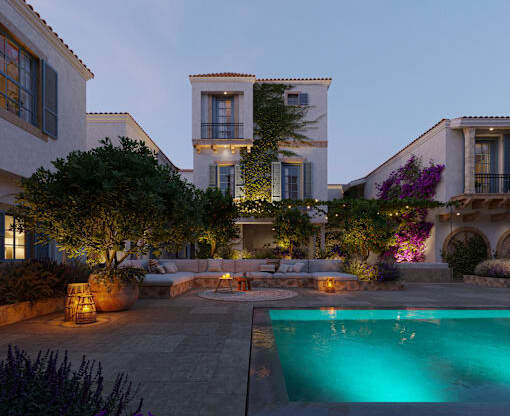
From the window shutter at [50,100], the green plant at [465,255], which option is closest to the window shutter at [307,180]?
the green plant at [465,255]

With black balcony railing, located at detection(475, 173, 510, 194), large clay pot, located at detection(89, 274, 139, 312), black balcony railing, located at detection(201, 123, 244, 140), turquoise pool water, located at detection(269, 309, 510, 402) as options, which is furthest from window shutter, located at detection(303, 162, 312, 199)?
large clay pot, located at detection(89, 274, 139, 312)

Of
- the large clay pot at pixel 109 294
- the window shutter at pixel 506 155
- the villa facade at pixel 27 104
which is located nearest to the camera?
the large clay pot at pixel 109 294

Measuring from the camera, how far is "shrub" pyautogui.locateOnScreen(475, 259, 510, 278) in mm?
10719

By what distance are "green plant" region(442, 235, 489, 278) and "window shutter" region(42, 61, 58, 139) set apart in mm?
15590

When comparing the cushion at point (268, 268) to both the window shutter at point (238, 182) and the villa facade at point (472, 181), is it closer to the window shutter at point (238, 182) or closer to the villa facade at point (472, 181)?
the window shutter at point (238, 182)

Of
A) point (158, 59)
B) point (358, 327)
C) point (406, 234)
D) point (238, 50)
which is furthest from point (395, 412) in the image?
point (238, 50)

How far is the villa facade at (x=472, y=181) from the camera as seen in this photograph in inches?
508

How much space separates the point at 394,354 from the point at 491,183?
512 inches

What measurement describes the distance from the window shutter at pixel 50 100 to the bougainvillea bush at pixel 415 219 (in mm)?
13613

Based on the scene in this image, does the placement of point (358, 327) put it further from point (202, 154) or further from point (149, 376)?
point (202, 154)

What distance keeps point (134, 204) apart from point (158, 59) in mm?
60820

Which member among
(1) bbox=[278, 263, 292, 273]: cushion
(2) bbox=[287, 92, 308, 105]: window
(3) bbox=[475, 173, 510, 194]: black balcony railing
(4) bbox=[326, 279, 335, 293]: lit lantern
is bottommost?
(4) bbox=[326, 279, 335, 293]: lit lantern

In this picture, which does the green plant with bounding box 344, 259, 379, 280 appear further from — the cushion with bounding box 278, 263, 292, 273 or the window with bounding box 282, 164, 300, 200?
the window with bounding box 282, 164, 300, 200

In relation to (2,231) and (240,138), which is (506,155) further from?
(2,231)
